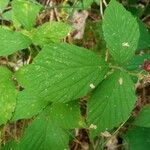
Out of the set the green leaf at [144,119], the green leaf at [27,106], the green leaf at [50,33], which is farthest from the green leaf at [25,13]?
the green leaf at [144,119]

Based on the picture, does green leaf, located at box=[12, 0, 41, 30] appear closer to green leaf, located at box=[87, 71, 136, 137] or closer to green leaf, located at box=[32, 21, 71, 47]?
green leaf, located at box=[32, 21, 71, 47]

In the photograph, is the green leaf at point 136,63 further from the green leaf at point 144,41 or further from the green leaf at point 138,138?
the green leaf at point 138,138

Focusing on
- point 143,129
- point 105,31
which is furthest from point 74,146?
point 105,31

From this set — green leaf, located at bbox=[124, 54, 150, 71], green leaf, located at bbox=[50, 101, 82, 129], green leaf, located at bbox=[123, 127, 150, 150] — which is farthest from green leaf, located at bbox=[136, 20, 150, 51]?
green leaf, located at bbox=[50, 101, 82, 129]

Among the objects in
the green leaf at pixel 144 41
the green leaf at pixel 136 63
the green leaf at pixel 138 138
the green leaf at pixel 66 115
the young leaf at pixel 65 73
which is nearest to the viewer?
the young leaf at pixel 65 73

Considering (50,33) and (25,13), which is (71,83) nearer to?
(50,33)

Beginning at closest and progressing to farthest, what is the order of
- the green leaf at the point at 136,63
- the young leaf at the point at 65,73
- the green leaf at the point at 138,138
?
the young leaf at the point at 65,73, the green leaf at the point at 136,63, the green leaf at the point at 138,138

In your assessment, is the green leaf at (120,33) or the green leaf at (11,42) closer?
the green leaf at (120,33)
